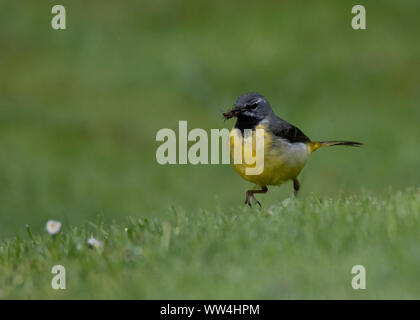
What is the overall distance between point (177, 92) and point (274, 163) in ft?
36.8

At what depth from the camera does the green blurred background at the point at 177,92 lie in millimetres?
15031

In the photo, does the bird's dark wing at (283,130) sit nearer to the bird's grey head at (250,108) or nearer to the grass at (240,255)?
the bird's grey head at (250,108)

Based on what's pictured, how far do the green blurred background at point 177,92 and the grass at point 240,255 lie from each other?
7190 millimetres

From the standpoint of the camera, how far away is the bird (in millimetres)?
7895

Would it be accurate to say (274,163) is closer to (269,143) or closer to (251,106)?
(269,143)

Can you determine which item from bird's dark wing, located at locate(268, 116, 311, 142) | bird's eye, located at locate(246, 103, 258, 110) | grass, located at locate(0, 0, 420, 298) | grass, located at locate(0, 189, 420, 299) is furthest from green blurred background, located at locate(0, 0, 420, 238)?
Answer: grass, located at locate(0, 189, 420, 299)

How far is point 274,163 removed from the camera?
7.88 m

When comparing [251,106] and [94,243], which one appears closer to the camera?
[94,243]

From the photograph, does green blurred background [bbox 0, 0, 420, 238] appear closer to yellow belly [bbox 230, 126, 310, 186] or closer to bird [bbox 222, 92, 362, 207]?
bird [bbox 222, 92, 362, 207]

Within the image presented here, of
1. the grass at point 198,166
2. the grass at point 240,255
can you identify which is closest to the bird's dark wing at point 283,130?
the grass at point 198,166

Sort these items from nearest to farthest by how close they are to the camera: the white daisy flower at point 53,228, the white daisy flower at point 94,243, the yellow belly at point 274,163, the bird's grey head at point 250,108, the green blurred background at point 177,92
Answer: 1. the white daisy flower at point 94,243
2. the white daisy flower at point 53,228
3. the yellow belly at point 274,163
4. the bird's grey head at point 250,108
5. the green blurred background at point 177,92

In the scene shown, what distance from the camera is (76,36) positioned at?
20734 mm

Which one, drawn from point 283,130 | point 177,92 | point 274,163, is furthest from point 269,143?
point 177,92
